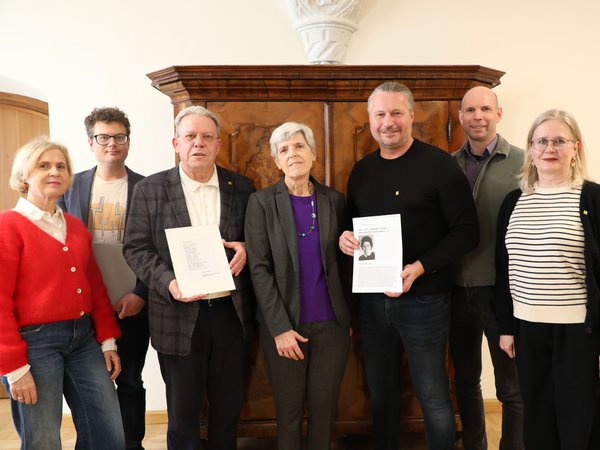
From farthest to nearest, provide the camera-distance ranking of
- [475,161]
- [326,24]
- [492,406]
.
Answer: [492,406], [326,24], [475,161]

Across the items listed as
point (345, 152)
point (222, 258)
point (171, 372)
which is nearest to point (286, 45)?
point (345, 152)

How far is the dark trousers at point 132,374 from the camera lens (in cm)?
244

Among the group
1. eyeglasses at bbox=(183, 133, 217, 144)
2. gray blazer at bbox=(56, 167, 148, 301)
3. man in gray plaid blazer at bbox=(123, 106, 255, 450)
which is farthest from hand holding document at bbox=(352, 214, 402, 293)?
gray blazer at bbox=(56, 167, 148, 301)

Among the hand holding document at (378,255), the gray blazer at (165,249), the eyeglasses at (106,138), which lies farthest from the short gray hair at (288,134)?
the eyeglasses at (106,138)

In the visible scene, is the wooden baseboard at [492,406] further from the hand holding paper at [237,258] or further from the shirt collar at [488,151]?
the hand holding paper at [237,258]

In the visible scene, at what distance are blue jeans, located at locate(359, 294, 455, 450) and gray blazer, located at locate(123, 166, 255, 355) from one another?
568 millimetres

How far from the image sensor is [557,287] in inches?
71.2

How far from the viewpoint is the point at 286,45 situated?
10.7ft

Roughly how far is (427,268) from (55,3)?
9.74 ft

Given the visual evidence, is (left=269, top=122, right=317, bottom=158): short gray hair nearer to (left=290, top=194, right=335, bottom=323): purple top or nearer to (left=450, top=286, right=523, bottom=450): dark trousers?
(left=290, top=194, right=335, bottom=323): purple top

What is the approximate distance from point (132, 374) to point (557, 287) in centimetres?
205

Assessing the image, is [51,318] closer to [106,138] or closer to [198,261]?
[198,261]

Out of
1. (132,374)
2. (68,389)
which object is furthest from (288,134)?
(132,374)

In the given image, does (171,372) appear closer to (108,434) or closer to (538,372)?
(108,434)
